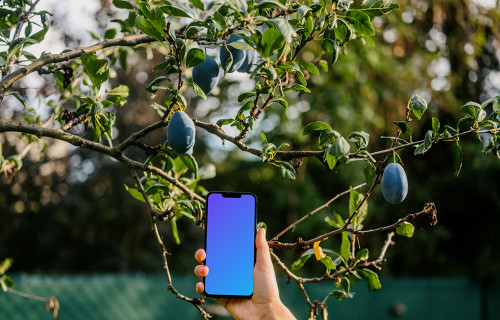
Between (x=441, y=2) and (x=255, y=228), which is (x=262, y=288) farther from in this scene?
(x=441, y=2)

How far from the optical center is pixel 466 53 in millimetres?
6074

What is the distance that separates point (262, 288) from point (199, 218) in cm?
23

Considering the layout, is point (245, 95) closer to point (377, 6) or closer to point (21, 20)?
point (377, 6)

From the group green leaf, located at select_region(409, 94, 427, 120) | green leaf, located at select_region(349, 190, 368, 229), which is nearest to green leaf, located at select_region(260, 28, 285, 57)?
green leaf, located at select_region(409, 94, 427, 120)

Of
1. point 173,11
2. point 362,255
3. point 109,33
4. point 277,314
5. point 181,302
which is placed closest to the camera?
point 173,11

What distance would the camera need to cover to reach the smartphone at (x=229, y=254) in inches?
47.1

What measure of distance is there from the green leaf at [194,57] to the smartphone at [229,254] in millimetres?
342

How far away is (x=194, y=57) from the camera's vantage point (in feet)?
3.39

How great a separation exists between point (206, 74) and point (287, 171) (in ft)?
0.94

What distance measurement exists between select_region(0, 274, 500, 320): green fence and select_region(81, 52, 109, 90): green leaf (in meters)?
2.73

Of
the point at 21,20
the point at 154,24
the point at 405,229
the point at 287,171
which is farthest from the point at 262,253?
the point at 21,20

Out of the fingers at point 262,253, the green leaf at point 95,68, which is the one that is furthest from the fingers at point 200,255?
the green leaf at point 95,68

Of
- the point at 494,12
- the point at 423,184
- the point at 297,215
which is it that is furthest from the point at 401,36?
the point at 297,215

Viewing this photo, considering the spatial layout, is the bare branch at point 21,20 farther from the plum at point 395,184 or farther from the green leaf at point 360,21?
the plum at point 395,184
